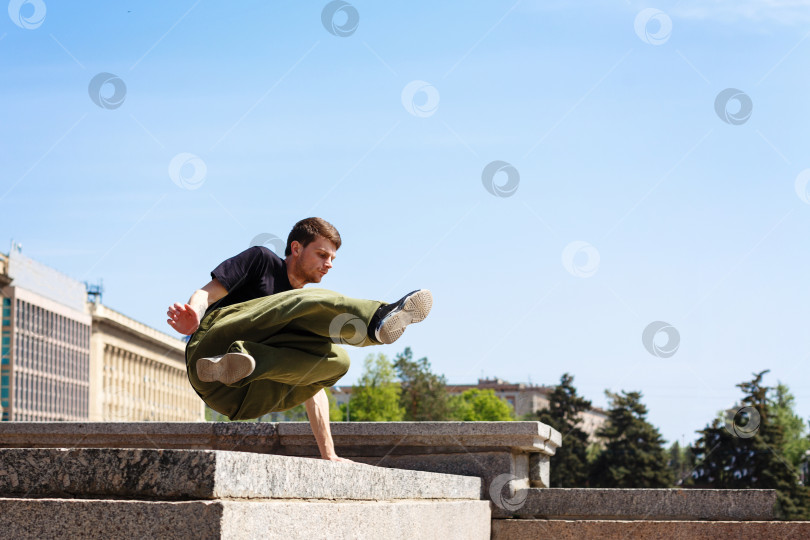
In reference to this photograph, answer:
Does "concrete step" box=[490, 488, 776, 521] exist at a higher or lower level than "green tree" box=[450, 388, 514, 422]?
lower

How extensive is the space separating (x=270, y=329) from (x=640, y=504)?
12.5 ft

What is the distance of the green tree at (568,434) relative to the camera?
6581 cm

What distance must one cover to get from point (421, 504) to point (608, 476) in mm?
60857

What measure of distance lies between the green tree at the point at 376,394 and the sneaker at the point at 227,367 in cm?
6956

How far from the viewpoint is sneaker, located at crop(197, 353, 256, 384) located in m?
4.18

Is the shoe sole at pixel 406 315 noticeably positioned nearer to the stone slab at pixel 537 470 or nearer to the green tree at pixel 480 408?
the stone slab at pixel 537 470

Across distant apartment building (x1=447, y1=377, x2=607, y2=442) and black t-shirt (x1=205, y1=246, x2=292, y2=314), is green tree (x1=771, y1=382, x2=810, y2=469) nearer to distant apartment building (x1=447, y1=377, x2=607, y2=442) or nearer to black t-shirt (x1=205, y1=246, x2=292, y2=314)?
black t-shirt (x1=205, y1=246, x2=292, y2=314)

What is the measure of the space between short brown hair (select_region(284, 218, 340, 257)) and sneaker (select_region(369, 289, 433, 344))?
1.03 meters

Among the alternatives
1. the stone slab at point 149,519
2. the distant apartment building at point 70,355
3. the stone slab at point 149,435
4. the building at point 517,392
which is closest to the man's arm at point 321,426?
the stone slab at point 149,435

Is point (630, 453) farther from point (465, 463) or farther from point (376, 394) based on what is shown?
point (465, 463)

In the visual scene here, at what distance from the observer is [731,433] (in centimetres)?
5053

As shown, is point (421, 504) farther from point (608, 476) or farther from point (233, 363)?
point (608, 476)

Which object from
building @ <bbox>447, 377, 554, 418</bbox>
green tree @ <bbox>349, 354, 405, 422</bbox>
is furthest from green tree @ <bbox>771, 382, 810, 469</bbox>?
building @ <bbox>447, 377, 554, 418</bbox>

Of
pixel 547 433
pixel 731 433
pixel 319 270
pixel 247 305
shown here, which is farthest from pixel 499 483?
pixel 731 433
